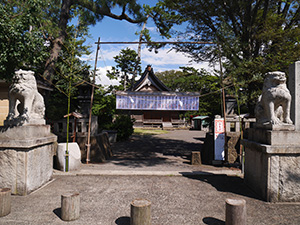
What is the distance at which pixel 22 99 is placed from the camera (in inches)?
194

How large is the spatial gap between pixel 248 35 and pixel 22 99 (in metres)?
9.36

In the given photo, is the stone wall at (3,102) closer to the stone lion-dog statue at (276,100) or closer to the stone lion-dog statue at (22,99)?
the stone lion-dog statue at (22,99)

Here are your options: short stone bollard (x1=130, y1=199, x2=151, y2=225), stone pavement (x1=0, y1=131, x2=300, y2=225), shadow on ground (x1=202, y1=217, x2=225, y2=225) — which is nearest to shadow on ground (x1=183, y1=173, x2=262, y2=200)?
stone pavement (x1=0, y1=131, x2=300, y2=225)

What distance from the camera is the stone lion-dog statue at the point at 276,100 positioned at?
452 centimetres

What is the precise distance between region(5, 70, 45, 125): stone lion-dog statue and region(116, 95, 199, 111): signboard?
5.31m

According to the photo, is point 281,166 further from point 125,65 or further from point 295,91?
point 125,65

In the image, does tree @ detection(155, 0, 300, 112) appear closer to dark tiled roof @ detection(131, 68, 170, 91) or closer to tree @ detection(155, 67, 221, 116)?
tree @ detection(155, 67, 221, 116)

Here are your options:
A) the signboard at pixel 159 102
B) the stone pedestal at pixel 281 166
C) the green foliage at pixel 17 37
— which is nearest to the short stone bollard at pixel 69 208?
the green foliage at pixel 17 37

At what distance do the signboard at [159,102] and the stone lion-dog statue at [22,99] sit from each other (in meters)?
5.31

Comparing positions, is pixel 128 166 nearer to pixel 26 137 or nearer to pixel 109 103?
pixel 26 137

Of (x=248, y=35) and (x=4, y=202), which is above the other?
(x=248, y=35)

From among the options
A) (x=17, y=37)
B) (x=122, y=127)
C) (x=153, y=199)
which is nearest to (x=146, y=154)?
(x=122, y=127)

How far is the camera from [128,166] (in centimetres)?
779

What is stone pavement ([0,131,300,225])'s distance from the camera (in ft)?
11.8
